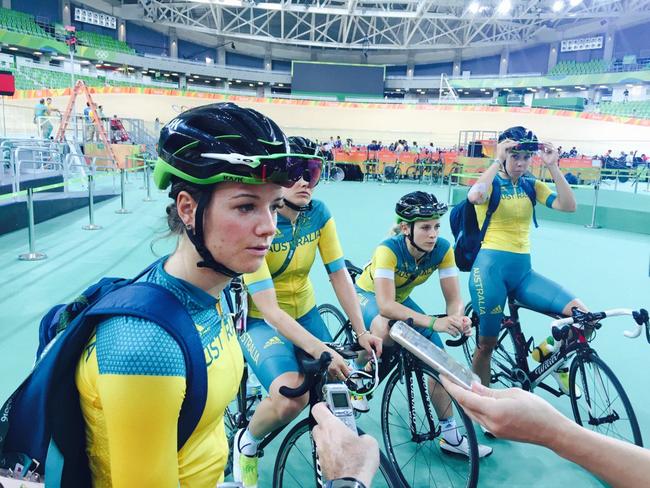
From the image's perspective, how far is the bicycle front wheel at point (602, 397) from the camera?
2.79m

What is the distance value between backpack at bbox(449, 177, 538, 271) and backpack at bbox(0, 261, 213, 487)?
2969 millimetres

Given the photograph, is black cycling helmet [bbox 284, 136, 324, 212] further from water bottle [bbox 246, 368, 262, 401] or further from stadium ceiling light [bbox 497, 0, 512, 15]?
stadium ceiling light [bbox 497, 0, 512, 15]

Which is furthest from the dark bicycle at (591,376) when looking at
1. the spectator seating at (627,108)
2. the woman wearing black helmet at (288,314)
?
the spectator seating at (627,108)

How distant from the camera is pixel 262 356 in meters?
2.47

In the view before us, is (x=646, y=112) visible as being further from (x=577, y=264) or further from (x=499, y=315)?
(x=499, y=315)

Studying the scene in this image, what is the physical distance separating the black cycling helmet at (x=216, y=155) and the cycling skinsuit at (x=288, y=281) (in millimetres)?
1209

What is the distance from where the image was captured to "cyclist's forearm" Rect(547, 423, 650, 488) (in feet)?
3.36

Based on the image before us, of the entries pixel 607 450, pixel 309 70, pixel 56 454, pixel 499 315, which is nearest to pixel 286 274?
pixel 499 315

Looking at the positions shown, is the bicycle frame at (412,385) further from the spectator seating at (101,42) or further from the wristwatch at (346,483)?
the spectator seating at (101,42)

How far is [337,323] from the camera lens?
463 centimetres

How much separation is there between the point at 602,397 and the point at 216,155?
2.92 metres

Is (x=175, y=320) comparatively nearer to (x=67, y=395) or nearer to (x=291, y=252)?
(x=67, y=395)

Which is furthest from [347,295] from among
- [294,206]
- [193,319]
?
[193,319]

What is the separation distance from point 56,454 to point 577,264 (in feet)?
26.3
